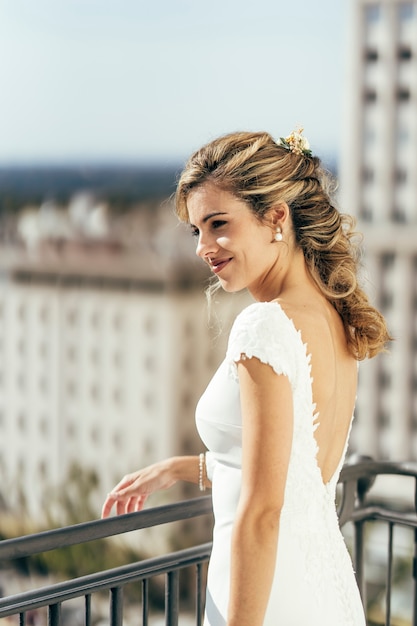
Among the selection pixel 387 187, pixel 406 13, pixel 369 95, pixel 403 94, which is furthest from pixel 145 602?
pixel 369 95

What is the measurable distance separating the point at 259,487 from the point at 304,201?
377 millimetres

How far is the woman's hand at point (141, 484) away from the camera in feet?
4.42

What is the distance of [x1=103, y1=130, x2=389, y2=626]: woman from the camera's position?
3.40 feet

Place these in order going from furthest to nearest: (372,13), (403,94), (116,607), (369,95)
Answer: (369,95), (372,13), (403,94), (116,607)

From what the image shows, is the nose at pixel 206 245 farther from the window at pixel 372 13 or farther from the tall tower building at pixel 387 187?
the window at pixel 372 13

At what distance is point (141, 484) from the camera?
135 centimetres

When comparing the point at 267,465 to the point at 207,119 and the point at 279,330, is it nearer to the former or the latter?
the point at 279,330

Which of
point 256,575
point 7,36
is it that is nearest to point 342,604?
point 256,575

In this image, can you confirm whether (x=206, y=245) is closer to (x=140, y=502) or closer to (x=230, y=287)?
(x=230, y=287)

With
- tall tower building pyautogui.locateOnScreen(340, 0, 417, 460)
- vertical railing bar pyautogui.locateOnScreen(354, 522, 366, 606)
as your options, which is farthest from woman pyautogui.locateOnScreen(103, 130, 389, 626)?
tall tower building pyautogui.locateOnScreen(340, 0, 417, 460)

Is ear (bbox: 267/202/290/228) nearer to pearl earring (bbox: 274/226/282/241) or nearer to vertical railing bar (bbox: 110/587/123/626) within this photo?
pearl earring (bbox: 274/226/282/241)

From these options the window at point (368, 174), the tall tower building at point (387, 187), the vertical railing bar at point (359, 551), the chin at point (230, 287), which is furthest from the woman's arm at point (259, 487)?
the window at point (368, 174)

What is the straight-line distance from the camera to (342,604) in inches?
47.6

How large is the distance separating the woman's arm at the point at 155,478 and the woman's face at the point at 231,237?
330mm
